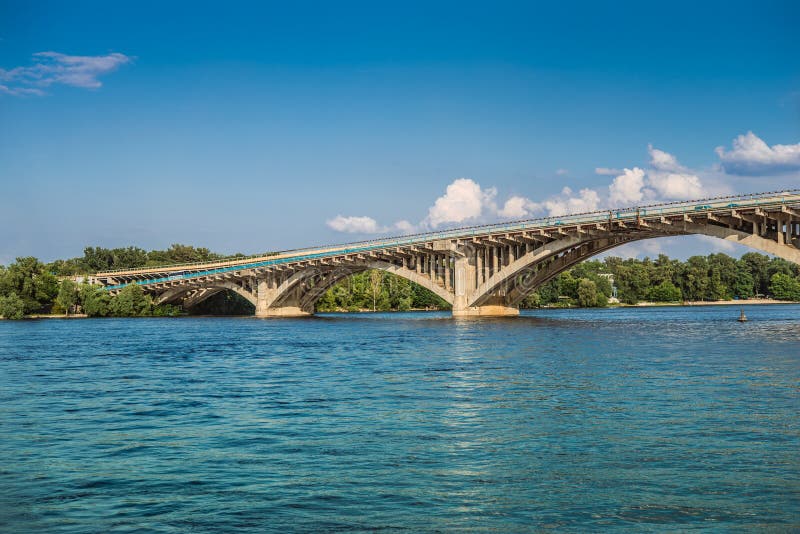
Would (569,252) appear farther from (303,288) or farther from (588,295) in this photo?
(588,295)

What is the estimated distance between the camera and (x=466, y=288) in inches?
3152

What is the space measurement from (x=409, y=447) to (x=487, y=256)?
6401 centimetres

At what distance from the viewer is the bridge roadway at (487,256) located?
55031 millimetres

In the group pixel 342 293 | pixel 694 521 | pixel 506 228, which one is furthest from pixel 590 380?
pixel 342 293

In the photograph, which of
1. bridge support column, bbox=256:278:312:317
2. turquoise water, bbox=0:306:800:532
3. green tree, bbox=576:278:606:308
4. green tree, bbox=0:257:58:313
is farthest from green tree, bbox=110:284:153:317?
turquoise water, bbox=0:306:800:532

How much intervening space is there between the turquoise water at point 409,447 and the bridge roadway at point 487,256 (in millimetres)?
24833

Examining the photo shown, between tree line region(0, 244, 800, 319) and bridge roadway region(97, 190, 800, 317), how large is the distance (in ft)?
23.6

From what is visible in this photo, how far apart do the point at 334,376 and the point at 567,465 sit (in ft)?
53.7

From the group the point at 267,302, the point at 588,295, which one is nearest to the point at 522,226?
the point at 267,302

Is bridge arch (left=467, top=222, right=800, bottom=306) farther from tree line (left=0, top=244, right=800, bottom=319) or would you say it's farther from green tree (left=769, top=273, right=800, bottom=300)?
green tree (left=769, top=273, right=800, bottom=300)

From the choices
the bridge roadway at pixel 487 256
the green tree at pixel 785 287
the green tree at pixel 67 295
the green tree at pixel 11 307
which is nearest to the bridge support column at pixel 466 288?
the bridge roadway at pixel 487 256

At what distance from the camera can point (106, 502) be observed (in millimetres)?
12297

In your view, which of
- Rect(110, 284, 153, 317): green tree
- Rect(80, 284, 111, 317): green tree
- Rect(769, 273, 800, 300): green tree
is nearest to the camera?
Rect(80, 284, 111, 317): green tree

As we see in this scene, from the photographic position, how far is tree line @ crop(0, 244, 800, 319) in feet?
368
